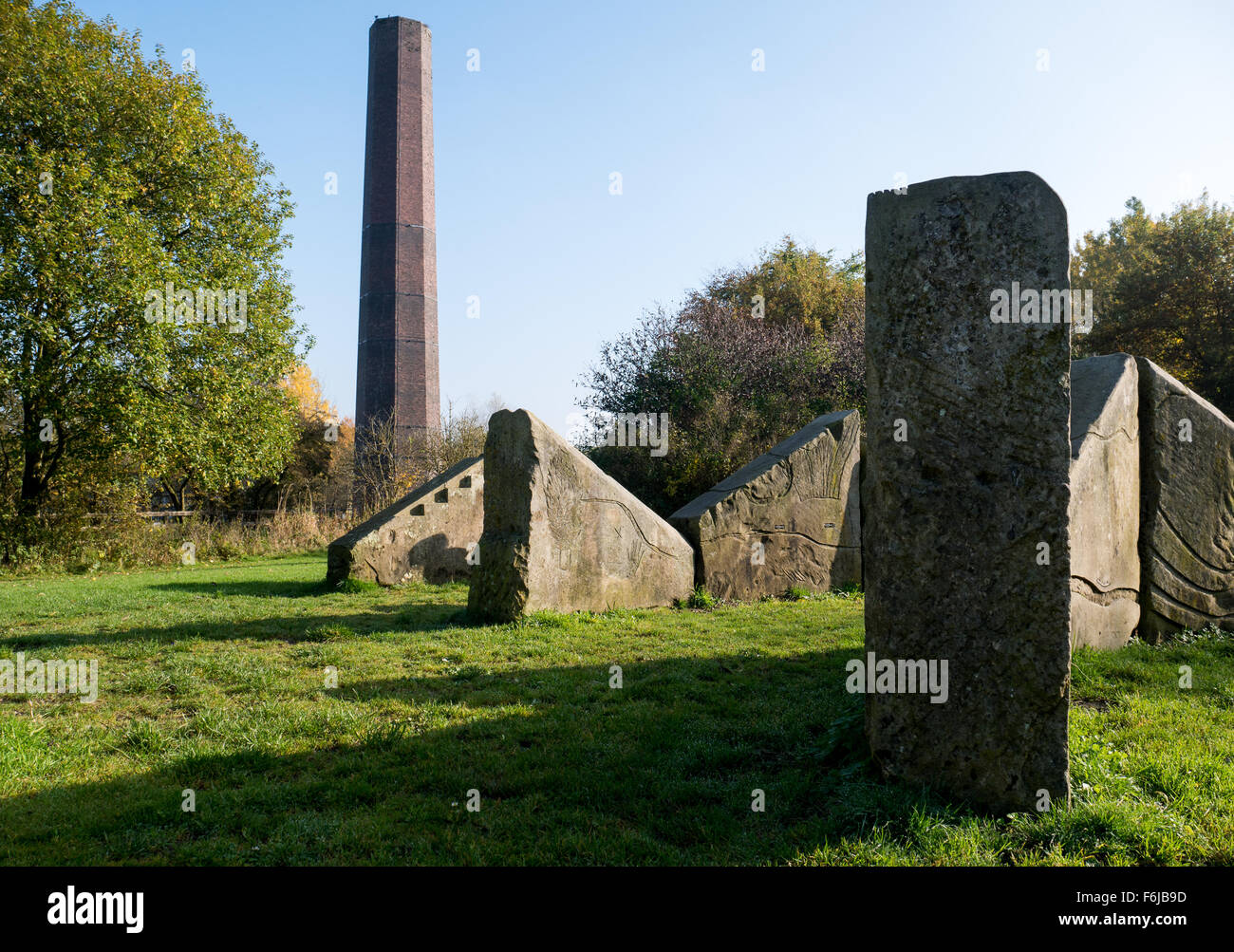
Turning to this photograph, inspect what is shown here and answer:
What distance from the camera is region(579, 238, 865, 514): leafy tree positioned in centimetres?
1593

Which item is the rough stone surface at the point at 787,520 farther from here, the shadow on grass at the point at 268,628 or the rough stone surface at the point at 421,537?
the rough stone surface at the point at 421,537

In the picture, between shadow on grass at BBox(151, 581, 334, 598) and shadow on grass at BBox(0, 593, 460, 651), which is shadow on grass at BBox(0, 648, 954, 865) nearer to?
shadow on grass at BBox(0, 593, 460, 651)

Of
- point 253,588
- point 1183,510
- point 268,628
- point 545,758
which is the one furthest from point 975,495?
point 253,588

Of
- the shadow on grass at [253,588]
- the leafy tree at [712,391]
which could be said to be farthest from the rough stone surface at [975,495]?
the leafy tree at [712,391]

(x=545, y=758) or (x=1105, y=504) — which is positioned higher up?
(x=1105, y=504)

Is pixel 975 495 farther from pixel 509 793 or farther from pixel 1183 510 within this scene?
pixel 1183 510

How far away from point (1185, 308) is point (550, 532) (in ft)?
83.9

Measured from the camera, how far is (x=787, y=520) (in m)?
10.6

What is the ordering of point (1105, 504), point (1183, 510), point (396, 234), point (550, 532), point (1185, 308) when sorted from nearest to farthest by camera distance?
point (1105, 504) < point (1183, 510) < point (550, 532) < point (1185, 308) < point (396, 234)

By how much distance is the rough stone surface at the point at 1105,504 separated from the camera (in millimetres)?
6070

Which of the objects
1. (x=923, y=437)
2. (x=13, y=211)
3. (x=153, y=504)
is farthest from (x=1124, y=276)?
(x=153, y=504)
